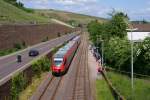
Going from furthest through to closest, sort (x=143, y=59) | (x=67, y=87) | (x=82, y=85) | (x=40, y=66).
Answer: (x=143, y=59) < (x=40, y=66) < (x=82, y=85) < (x=67, y=87)

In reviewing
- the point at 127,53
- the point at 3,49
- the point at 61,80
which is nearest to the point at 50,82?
the point at 61,80

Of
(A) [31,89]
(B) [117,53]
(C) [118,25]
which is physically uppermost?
(C) [118,25]

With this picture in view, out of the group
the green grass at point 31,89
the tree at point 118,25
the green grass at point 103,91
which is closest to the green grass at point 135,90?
the green grass at point 103,91

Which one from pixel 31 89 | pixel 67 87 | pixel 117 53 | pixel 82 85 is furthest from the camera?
pixel 117 53

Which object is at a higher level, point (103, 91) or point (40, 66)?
point (40, 66)

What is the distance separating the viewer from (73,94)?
124 ft

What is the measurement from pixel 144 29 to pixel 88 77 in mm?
57097

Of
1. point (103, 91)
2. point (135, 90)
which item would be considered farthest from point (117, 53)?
point (135, 90)

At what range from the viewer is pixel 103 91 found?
127 ft

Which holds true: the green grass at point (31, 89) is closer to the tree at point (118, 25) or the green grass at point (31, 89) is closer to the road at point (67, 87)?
the road at point (67, 87)

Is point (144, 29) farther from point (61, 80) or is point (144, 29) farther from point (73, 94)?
point (73, 94)

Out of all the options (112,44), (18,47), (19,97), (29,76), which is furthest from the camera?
(18,47)

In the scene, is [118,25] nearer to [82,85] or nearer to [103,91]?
[82,85]

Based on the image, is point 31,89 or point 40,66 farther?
point 40,66
